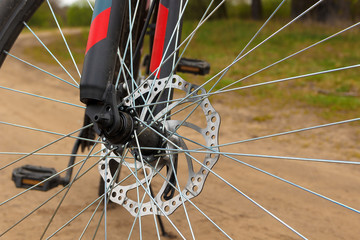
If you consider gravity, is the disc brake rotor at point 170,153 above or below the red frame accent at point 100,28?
below

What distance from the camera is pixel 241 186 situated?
3168mm

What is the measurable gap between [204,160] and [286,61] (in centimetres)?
598

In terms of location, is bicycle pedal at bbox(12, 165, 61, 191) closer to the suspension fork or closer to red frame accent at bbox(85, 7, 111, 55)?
the suspension fork

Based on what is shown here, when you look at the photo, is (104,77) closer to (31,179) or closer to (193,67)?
(31,179)

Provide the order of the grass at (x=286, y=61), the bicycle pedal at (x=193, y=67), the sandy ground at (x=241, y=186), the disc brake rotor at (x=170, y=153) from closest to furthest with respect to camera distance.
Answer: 1. the disc brake rotor at (x=170, y=153)
2. the sandy ground at (x=241, y=186)
3. the bicycle pedal at (x=193, y=67)
4. the grass at (x=286, y=61)

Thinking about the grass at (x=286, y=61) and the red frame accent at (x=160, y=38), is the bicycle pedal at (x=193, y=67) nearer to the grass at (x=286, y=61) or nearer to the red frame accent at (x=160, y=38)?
the red frame accent at (x=160, y=38)

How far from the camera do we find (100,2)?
1.70 meters

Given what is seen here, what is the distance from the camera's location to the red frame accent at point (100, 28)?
164cm

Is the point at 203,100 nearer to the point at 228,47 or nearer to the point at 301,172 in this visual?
the point at 301,172

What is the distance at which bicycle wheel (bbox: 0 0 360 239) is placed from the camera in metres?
1.82

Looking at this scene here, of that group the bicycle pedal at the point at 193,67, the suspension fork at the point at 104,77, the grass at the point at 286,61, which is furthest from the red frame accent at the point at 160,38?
the grass at the point at 286,61

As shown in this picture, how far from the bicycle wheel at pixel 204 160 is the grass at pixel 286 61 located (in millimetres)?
38

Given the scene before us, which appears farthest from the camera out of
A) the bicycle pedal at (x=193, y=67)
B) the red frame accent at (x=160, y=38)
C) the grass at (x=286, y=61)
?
the grass at (x=286, y=61)

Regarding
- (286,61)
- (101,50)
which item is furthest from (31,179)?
(286,61)
